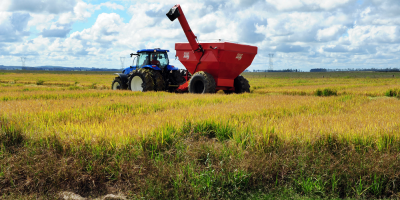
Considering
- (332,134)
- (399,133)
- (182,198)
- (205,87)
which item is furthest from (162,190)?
(205,87)

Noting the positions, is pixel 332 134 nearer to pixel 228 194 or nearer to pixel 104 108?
pixel 228 194

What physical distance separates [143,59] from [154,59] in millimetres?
619

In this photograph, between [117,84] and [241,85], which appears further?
[117,84]

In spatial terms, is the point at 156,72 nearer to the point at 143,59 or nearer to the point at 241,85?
the point at 143,59

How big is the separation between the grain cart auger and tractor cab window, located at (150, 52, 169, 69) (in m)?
1.08

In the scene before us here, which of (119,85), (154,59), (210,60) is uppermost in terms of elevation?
(154,59)

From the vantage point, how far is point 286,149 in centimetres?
448

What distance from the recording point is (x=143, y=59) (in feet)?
51.1

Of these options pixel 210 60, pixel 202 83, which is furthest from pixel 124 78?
pixel 210 60

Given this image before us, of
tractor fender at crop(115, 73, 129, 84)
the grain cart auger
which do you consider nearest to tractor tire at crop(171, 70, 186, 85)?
the grain cart auger

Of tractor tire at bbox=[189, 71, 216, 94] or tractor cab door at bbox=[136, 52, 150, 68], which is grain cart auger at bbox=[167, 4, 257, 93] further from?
tractor cab door at bbox=[136, 52, 150, 68]

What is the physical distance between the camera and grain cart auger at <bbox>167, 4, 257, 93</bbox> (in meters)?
13.4

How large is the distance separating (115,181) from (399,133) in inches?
173

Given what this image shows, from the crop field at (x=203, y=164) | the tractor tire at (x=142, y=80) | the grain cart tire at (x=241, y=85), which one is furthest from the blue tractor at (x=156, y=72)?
the crop field at (x=203, y=164)
